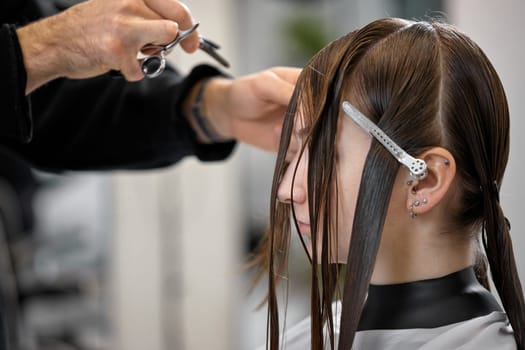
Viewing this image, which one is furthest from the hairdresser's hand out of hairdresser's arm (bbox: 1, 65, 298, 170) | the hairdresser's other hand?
hairdresser's arm (bbox: 1, 65, 298, 170)

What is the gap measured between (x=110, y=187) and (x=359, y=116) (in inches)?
114

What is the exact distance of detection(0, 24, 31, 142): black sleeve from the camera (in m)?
1.27

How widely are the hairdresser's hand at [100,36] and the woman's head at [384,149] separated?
0.26 metres

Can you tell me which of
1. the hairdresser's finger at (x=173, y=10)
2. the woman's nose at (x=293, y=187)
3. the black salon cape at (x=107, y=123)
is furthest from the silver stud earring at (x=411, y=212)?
the black salon cape at (x=107, y=123)

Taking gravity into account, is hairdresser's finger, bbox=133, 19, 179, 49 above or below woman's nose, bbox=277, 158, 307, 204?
above

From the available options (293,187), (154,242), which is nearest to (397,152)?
(293,187)

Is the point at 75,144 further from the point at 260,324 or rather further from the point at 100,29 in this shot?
the point at 260,324

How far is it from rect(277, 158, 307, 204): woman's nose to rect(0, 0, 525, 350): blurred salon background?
2.50 m

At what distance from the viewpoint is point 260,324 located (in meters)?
4.21

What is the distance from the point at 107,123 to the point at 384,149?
945 mm

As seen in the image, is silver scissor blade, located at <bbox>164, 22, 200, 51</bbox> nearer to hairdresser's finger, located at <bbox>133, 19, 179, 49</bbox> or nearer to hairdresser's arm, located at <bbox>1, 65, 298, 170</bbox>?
hairdresser's finger, located at <bbox>133, 19, 179, 49</bbox>

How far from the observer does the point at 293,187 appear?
1.15 meters

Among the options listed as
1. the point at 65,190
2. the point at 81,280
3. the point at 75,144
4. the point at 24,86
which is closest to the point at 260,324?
the point at 81,280

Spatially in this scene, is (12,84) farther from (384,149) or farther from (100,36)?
(384,149)
